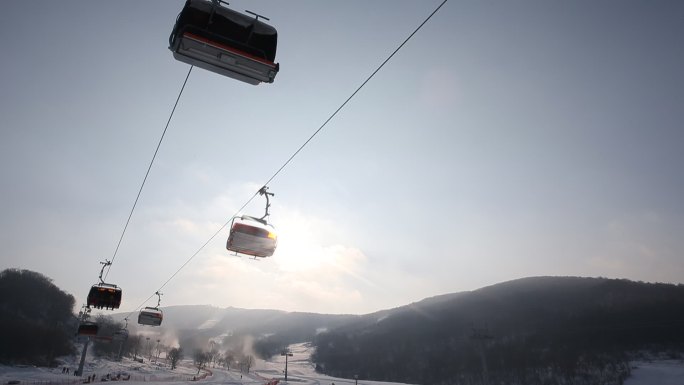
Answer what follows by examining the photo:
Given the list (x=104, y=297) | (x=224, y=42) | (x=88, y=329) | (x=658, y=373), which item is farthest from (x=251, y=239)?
(x=658, y=373)

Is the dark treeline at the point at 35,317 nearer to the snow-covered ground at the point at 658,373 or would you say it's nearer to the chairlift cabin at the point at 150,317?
the chairlift cabin at the point at 150,317

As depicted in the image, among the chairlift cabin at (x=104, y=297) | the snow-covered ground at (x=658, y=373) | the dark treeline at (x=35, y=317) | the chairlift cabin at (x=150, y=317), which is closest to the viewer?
the chairlift cabin at (x=104, y=297)

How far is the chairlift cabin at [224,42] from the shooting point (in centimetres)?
733

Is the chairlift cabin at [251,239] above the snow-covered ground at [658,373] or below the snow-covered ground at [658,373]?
above

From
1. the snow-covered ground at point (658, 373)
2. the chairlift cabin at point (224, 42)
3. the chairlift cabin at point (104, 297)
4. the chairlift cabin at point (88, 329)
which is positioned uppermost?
the chairlift cabin at point (224, 42)

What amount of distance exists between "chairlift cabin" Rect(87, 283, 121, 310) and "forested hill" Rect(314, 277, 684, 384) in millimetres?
116398

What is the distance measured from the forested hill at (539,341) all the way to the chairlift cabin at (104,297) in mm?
116398

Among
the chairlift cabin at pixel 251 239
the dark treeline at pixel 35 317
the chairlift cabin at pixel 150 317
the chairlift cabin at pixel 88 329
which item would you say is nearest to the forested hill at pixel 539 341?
the dark treeline at pixel 35 317

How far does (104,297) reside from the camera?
27094 mm

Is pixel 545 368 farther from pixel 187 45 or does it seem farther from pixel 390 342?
pixel 187 45

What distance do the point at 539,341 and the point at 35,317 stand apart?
205m

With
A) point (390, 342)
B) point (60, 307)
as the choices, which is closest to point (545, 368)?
point (390, 342)

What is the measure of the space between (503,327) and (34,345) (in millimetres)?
182117

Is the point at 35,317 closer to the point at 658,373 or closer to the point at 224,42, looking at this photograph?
the point at 224,42
